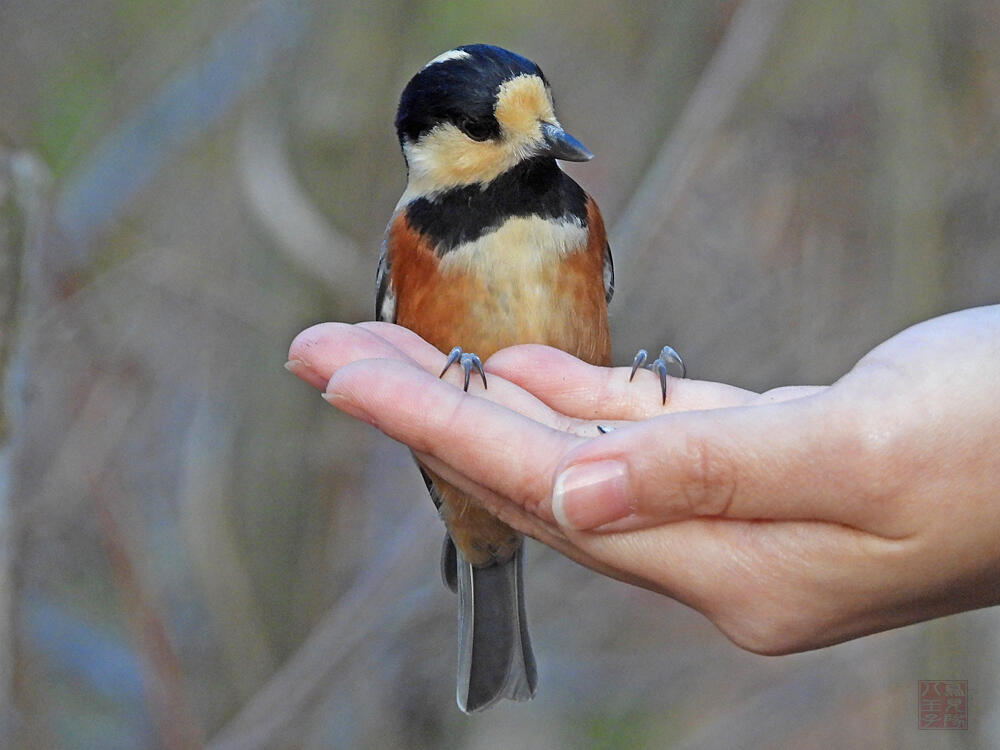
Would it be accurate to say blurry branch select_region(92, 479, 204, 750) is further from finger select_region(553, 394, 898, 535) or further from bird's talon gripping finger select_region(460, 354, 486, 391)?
finger select_region(553, 394, 898, 535)

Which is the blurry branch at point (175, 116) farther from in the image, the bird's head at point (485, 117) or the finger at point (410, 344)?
the finger at point (410, 344)

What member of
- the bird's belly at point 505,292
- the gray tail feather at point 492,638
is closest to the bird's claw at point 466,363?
the bird's belly at point 505,292

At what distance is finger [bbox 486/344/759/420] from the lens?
2186 millimetres

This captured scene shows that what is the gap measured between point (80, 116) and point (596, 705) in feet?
8.44

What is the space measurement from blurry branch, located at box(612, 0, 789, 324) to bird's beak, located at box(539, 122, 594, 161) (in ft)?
3.41

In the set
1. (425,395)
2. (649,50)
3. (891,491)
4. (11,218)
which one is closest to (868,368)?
(891,491)

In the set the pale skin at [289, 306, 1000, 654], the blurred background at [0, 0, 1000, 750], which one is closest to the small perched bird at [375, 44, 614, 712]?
the pale skin at [289, 306, 1000, 654]

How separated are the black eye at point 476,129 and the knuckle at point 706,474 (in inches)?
41.0

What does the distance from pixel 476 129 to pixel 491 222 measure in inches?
7.5

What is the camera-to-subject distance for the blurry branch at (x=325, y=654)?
3.28m

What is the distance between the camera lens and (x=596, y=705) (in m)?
4.08

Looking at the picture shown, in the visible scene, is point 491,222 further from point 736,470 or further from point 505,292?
point 736,470

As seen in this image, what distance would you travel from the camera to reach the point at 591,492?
1.59 meters

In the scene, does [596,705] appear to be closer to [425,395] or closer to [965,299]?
[965,299]
